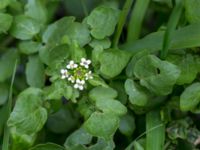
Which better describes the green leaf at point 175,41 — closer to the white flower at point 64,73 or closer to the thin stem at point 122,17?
the thin stem at point 122,17

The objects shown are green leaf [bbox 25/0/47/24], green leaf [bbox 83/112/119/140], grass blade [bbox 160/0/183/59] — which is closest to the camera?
green leaf [bbox 83/112/119/140]

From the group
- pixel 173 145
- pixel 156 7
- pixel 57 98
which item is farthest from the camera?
pixel 156 7

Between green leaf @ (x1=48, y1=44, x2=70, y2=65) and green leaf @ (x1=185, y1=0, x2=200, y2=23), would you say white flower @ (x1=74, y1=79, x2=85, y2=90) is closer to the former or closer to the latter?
green leaf @ (x1=48, y1=44, x2=70, y2=65)

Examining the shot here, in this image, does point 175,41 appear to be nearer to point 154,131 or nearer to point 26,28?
point 154,131

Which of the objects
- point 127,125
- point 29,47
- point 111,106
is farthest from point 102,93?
point 29,47

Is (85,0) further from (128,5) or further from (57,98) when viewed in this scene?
(57,98)

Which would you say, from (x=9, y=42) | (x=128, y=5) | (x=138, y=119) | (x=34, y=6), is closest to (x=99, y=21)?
(x=128, y=5)

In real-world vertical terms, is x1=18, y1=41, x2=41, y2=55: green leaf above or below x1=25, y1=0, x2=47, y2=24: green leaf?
below

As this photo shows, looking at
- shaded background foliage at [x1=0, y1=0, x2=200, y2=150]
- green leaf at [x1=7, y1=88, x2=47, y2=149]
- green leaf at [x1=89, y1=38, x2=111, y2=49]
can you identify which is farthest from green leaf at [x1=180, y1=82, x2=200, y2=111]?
green leaf at [x1=7, y1=88, x2=47, y2=149]
